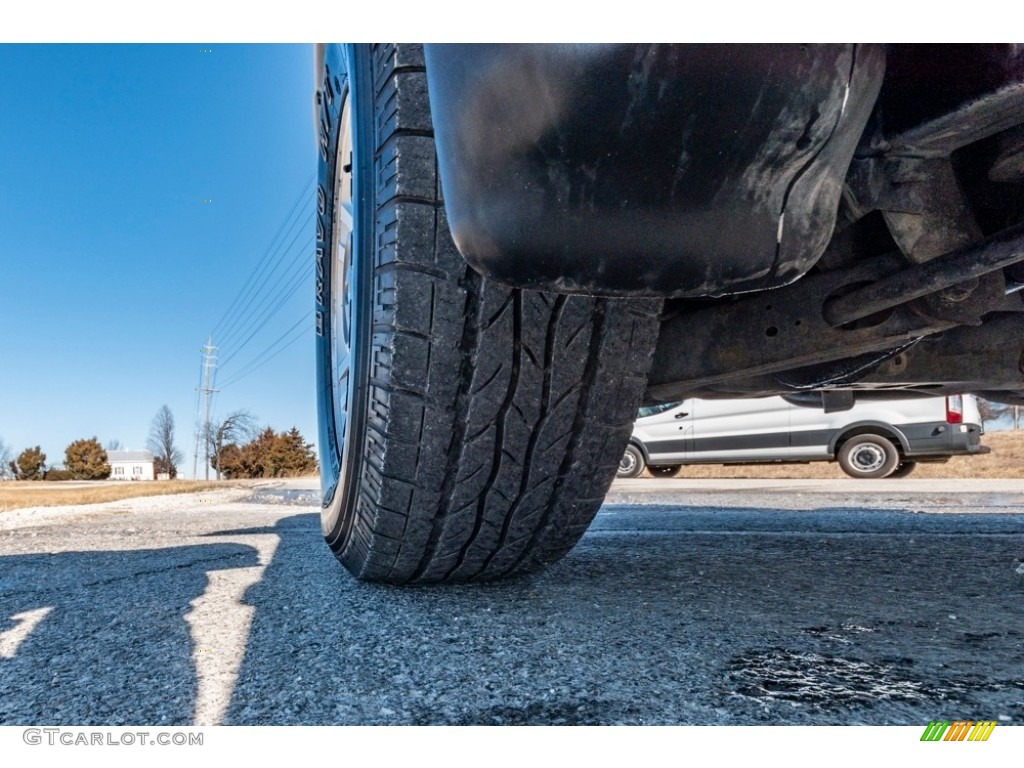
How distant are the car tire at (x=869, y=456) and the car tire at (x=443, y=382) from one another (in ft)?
23.3

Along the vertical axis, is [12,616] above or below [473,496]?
below

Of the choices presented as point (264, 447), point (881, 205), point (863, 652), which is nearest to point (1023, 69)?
point (881, 205)

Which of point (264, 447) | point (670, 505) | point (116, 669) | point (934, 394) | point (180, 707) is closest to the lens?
point (180, 707)

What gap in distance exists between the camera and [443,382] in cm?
98

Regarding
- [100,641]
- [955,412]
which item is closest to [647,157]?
[100,641]

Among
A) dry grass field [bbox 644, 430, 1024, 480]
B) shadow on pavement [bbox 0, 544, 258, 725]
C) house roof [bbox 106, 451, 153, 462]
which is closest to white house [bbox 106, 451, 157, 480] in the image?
house roof [bbox 106, 451, 153, 462]

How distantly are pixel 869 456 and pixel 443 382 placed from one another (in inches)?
301

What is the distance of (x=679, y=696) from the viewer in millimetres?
738

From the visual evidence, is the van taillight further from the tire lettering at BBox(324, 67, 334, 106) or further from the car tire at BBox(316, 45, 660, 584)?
the tire lettering at BBox(324, 67, 334, 106)

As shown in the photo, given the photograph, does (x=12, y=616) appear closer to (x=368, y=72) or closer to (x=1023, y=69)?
(x=368, y=72)

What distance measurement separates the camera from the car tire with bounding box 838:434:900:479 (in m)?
7.25

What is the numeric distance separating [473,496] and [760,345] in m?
0.58

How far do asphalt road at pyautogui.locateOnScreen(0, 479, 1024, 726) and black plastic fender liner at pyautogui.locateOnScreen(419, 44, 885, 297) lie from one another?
472 millimetres
